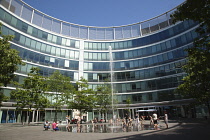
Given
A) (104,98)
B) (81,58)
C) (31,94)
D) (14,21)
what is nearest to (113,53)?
(81,58)

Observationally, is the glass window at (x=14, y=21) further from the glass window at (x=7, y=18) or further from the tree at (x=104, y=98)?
the tree at (x=104, y=98)

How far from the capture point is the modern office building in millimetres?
38438

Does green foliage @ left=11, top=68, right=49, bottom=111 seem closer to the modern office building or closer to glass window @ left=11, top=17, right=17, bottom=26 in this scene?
the modern office building

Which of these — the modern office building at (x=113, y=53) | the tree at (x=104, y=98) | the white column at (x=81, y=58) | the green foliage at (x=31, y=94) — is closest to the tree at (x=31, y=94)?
the green foliage at (x=31, y=94)

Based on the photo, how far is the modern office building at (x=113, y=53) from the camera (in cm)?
3844

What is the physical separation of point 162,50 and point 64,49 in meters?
30.2

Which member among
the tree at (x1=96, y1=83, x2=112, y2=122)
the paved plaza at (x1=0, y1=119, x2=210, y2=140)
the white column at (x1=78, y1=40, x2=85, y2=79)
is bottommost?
the paved plaza at (x1=0, y1=119, x2=210, y2=140)

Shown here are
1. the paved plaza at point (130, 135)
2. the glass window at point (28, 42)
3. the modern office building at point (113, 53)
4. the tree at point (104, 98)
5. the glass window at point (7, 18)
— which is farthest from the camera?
the glass window at point (28, 42)

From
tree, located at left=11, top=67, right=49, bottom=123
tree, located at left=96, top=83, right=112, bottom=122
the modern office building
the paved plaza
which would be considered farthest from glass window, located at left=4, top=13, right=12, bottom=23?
the paved plaza

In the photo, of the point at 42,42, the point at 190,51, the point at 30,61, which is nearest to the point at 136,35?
the point at 42,42

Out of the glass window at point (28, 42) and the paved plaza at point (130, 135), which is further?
the glass window at point (28, 42)

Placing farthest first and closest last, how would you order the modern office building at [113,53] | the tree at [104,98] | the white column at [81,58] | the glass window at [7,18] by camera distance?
the white column at [81,58]
the modern office building at [113,53]
the tree at [104,98]
the glass window at [7,18]

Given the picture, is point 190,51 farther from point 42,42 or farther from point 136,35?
point 136,35

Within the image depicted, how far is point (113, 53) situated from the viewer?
171 feet
